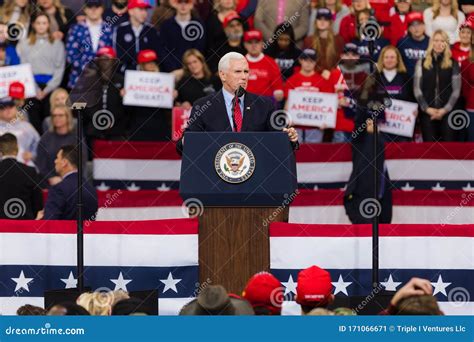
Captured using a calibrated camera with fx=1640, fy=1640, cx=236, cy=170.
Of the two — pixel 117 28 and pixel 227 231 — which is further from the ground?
pixel 117 28

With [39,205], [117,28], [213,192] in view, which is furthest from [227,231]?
[117,28]

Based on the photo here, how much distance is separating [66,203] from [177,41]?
4563mm

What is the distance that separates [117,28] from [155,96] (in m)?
0.88

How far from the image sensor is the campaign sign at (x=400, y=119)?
17953 mm

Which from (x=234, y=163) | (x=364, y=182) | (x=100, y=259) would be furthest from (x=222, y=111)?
(x=364, y=182)

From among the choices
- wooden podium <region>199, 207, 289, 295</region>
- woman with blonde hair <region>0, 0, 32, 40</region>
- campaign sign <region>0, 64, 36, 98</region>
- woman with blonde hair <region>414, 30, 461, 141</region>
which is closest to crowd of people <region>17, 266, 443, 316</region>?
wooden podium <region>199, 207, 289, 295</region>

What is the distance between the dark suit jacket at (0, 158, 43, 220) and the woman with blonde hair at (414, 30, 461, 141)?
4.82 metres

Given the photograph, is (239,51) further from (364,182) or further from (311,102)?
(364,182)

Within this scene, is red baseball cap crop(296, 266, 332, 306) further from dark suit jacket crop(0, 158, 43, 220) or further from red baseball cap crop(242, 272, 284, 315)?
dark suit jacket crop(0, 158, 43, 220)

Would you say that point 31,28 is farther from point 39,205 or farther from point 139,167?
point 39,205

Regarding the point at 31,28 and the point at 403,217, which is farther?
the point at 31,28

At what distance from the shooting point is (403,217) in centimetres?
1711

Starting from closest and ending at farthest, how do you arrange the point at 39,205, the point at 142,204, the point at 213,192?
the point at 213,192
the point at 39,205
the point at 142,204

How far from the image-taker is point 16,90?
1781cm
